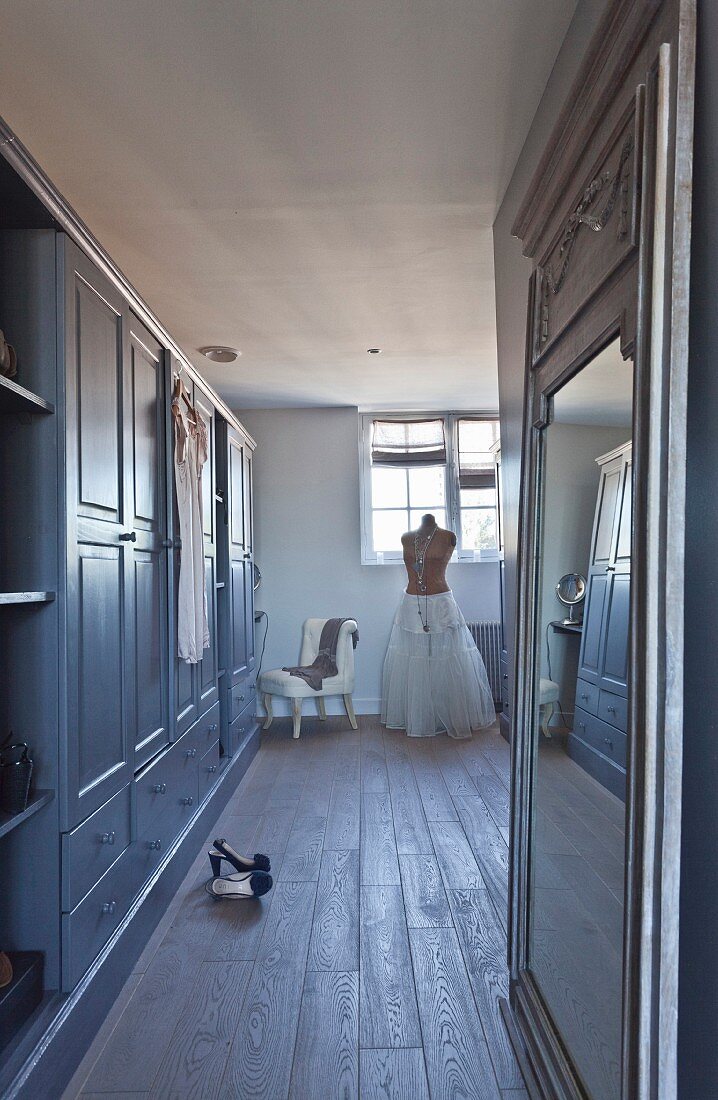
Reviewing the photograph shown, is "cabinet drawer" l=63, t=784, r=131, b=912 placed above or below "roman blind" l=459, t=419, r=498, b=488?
below

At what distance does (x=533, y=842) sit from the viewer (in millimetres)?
1879

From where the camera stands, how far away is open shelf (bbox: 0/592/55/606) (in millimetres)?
1727

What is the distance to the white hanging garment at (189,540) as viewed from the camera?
318 centimetres

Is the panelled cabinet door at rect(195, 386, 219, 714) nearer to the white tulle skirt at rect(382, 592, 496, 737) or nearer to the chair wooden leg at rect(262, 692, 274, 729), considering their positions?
the white tulle skirt at rect(382, 592, 496, 737)

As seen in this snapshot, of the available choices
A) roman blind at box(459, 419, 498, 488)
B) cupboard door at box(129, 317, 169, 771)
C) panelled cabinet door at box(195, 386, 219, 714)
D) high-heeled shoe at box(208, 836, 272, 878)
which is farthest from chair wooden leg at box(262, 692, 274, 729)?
cupboard door at box(129, 317, 169, 771)

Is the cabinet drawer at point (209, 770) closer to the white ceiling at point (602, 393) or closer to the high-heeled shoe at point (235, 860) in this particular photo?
the high-heeled shoe at point (235, 860)

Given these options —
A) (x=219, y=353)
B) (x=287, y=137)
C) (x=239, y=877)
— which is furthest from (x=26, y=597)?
(x=219, y=353)

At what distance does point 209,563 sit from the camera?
404 centimetres

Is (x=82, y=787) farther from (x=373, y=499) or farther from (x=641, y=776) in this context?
(x=373, y=499)

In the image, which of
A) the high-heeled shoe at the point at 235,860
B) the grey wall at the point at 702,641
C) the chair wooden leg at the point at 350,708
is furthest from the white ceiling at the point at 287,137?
the chair wooden leg at the point at 350,708

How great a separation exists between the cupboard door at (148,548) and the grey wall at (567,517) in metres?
1.38

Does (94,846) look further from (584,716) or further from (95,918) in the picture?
(584,716)

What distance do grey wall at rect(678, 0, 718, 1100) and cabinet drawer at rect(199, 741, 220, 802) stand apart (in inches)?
109

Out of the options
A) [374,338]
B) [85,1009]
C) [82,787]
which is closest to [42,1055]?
[85,1009]
